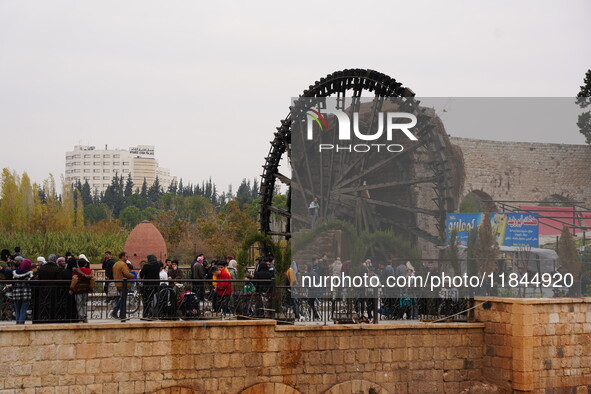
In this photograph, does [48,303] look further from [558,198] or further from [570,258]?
[558,198]

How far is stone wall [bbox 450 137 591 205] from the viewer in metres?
15.0

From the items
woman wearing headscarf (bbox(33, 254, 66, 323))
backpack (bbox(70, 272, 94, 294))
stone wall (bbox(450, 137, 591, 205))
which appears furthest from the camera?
stone wall (bbox(450, 137, 591, 205))

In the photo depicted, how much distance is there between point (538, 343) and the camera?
42.7ft

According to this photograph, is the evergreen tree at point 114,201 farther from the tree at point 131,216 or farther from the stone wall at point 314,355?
the stone wall at point 314,355

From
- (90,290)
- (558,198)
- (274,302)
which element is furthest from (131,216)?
(90,290)

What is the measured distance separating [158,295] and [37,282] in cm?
179

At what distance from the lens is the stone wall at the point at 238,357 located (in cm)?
1128

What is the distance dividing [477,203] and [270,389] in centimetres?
578

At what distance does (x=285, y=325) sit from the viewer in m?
12.8

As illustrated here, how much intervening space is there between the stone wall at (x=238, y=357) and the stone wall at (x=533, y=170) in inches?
117

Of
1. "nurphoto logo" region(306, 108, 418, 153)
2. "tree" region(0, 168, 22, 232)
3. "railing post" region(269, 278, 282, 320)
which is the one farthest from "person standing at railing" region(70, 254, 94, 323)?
"tree" region(0, 168, 22, 232)

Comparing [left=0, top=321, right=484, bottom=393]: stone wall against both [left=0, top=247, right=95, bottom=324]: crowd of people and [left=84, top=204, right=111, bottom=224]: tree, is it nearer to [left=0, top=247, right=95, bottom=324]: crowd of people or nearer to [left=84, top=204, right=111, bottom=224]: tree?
[left=0, top=247, right=95, bottom=324]: crowd of people

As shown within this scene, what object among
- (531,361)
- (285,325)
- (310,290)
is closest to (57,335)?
(285,325)

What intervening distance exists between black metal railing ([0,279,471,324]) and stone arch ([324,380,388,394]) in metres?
1.03
